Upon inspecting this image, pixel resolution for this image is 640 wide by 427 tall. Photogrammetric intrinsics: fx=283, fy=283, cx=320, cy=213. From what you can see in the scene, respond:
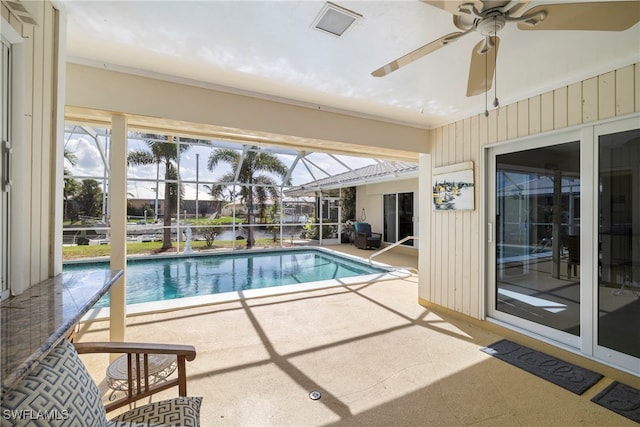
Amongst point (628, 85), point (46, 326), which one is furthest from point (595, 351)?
point (46, 326)

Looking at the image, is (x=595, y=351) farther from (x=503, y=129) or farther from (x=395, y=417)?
(x=503, y=129)

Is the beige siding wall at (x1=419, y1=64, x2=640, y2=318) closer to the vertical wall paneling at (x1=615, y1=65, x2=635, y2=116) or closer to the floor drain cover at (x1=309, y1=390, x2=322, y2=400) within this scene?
the vertical wall paneling at (x1=615, y1=65, x2=635, y2=116)

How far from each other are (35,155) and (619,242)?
14.1 ft

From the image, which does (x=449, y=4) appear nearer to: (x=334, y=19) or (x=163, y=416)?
(x=334, y=19)

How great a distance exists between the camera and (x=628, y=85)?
234 centimetres

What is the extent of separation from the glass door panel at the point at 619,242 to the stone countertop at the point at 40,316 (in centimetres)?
376

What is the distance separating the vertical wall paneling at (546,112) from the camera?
2836 millimetres

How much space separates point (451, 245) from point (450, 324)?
1019mm

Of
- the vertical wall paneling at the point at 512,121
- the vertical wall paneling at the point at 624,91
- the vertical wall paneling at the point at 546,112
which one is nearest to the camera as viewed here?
the vertical wall paneling at the point at 624,91

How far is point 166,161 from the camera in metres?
9.01

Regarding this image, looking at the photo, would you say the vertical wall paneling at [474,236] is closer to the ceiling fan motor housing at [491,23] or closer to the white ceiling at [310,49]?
the white ceiling at [310,49]

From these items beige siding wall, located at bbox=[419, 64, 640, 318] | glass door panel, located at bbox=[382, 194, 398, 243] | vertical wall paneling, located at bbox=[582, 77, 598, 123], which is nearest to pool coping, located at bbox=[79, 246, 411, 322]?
beige siding wall, located at bbox=[419, 64, 640, 318]

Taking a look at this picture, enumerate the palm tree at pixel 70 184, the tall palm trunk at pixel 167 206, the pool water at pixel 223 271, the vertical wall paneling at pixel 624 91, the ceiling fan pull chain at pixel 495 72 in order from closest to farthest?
the ceiling fan pull chain at pixel 495 72, the vertical wall paneling at pixel 624 91, the pool water at pixel 223 271, the palm tree at pixel 70 184, the tall palm trunk at pixel 167 206

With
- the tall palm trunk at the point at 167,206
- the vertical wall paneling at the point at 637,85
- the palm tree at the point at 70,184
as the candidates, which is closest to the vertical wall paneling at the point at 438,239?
the vertical wall paneling at the point at 637,85
